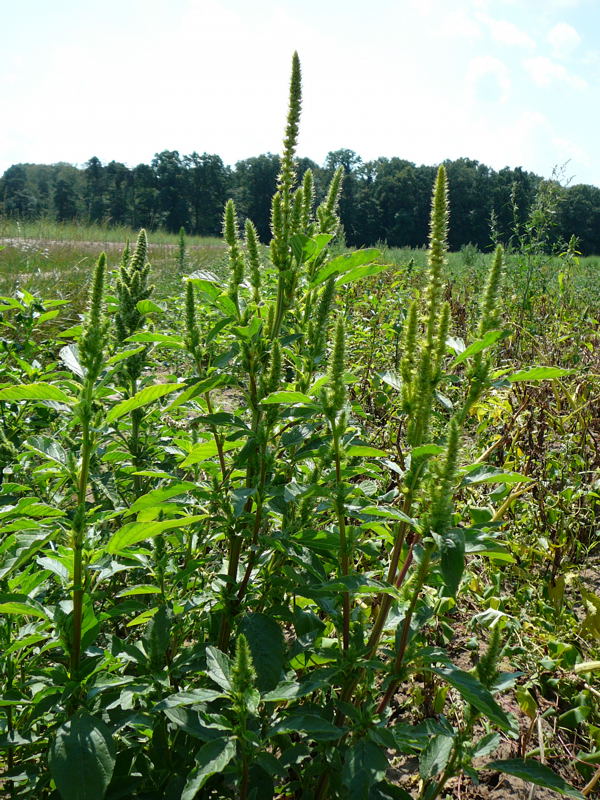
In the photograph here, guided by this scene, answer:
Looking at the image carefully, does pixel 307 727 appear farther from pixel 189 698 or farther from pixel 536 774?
pixel 536 774

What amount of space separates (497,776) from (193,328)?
5.70ft

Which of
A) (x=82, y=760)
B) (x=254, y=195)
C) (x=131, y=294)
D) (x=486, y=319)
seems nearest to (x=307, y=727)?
(x=82, y=760)

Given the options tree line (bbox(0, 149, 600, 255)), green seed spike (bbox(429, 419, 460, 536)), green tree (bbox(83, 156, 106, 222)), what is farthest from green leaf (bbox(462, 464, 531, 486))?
green tree (bbox(83, 156, 106, 222))

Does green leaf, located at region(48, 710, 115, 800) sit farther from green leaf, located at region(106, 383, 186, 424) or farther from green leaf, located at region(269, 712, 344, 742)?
green leaf, located at region(106, 383, 186, 424)

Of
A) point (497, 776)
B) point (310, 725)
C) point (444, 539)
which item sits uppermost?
point (444, 539)

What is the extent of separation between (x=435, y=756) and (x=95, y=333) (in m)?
1.14

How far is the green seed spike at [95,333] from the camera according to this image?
3.56 feet

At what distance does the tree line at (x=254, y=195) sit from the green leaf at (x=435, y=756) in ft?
115

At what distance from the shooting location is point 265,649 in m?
1.15

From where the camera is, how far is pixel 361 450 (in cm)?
120

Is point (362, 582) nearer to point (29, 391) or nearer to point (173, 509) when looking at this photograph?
point (173, 509)

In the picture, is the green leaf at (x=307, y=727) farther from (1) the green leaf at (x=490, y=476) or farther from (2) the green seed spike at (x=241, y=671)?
(1) the green leaf at (x=490, y=476)

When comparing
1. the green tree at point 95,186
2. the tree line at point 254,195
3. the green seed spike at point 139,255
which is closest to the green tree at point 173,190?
the tree line at point 254,195

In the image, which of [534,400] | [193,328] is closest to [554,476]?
[534,400]
